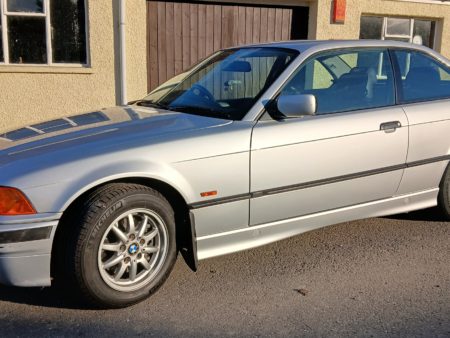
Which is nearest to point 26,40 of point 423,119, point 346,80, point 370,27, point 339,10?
point 346,80

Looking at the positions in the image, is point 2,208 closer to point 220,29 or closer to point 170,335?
point 170,335

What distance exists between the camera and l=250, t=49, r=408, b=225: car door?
3.27 meters

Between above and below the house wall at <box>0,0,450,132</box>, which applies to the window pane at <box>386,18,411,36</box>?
above

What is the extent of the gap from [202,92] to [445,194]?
2287mm

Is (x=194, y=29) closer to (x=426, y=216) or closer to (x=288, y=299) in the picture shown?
(x=426, y=216)

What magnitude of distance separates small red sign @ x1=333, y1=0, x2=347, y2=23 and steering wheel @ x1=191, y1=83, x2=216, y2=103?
6.16 meters

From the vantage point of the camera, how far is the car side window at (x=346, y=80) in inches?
144

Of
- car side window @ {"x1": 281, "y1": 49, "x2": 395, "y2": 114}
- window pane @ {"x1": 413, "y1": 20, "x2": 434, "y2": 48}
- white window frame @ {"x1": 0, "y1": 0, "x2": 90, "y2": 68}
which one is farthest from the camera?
window pane @ {"x1": 413, "y1": 20, "x2": 434, "y2": 48}

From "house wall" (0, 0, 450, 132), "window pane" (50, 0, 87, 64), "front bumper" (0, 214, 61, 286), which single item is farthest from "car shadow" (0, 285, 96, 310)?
"window pane" (50, 0, 87, 64)

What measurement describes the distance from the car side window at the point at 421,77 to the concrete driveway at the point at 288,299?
48.5 inches

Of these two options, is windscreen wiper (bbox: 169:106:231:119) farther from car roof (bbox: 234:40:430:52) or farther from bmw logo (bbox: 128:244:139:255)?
bmw logo (bbox: 128:244:139:255)

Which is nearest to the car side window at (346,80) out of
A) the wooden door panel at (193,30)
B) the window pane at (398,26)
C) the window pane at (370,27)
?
the wooden door panel at (193,30)

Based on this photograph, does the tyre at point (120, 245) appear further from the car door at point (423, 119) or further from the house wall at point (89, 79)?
the house wall at point (89, 79)

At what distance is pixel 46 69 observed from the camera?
7.47 metres
